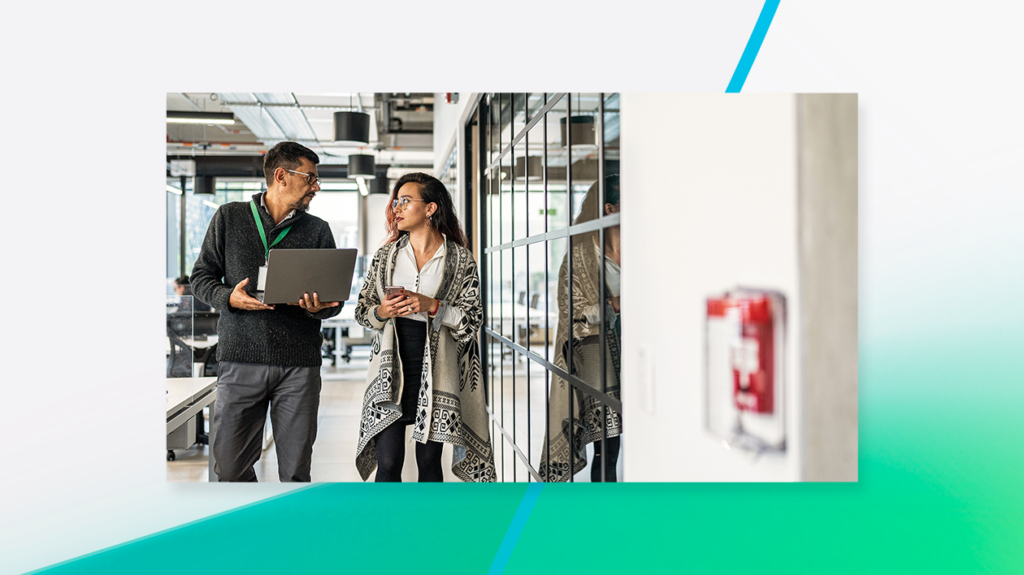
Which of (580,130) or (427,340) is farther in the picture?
(427,340)

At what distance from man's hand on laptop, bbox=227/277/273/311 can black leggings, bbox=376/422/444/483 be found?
0.53 meters

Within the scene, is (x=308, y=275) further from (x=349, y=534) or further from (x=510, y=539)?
(x=510, y=539)

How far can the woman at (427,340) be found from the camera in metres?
2.08

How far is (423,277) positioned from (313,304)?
335 millimetres

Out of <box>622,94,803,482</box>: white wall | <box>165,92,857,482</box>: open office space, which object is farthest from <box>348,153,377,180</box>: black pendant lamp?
<box>622,94,803,482</box>: white wall

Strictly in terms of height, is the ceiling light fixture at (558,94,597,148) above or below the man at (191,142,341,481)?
above

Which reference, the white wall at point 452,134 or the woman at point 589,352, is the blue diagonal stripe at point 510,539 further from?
the white wall at point 452,134

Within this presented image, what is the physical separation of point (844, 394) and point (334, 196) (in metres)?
1.57

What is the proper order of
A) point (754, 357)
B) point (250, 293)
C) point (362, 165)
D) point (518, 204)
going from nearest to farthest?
1. point (754, 357)
2. point (362, 165)
3. point (250, 293)
4. point (518, 204)

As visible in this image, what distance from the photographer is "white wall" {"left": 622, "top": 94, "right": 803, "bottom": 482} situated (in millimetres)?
1862

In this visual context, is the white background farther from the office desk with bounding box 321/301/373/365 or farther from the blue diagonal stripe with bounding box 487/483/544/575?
the blue diagonal stripe with bounding box 487/483/544/575

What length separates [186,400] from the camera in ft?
6.59
